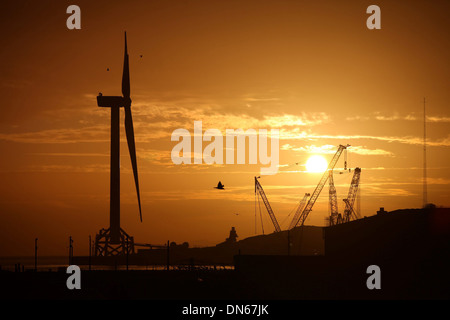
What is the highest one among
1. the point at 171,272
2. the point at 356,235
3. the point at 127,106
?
the point at 127,106

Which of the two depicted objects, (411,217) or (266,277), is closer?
(411,217)

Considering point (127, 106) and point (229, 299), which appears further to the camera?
point (127, 106)

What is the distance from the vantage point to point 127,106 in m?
187

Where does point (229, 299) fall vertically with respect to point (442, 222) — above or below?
below

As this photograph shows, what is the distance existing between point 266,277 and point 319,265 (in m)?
9.51
